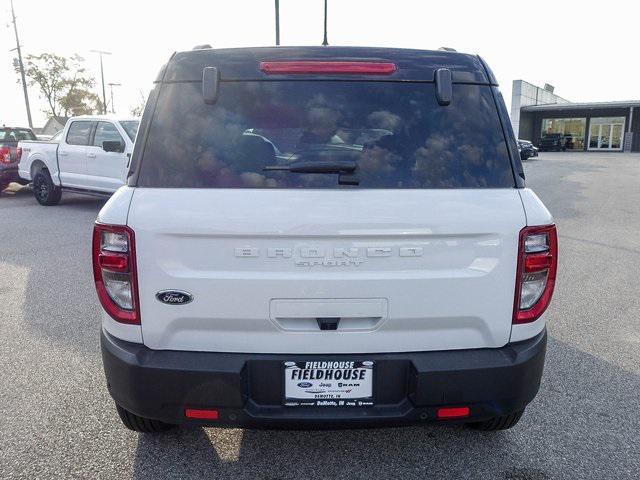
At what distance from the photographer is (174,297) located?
6.95 feet

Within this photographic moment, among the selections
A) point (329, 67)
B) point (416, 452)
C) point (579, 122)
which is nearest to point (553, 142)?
point (579, 122)

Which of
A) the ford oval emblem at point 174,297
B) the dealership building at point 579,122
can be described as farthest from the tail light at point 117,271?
the dealership building at point 579,122

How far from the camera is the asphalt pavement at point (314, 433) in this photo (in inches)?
103

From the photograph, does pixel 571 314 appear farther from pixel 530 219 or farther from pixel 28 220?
pixel 28 220

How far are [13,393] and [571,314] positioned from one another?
4556 millimetres

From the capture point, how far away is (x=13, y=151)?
13938 mm

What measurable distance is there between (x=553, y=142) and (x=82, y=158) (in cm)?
4775

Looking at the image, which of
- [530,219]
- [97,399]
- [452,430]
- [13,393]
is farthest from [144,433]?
[530,219]

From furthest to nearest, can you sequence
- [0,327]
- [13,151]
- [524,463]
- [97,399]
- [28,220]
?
[13,151] < [28,220] < [0,327] < [97,399] < [524,463]

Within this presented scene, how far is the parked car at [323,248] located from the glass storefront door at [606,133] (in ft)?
183

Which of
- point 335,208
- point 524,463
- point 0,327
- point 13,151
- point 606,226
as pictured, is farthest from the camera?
point 13,151

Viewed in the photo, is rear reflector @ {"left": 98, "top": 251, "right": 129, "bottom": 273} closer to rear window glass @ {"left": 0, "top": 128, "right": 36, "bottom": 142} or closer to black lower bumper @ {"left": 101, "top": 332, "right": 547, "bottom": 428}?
black lower bumper @ {"left": 101, "top": 332, "right": 547, "bottom": 428}

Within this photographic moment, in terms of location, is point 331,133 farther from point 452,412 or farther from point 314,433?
point 314,433

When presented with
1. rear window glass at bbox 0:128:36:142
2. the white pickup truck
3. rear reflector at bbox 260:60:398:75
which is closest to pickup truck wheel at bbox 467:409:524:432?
rear reflector at bbox 260:60:398:75
